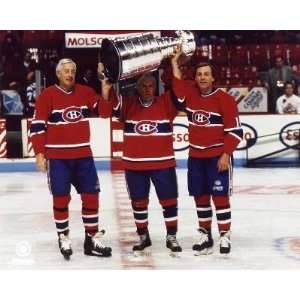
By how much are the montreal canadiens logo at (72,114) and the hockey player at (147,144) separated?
5.9 inches

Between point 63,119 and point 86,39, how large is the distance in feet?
1.32

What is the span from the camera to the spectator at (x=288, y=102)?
395 centimetres

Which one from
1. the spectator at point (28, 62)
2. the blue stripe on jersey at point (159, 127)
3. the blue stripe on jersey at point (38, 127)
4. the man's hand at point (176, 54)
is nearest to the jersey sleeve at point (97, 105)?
the blue stripe on jersey at point (159, 127)

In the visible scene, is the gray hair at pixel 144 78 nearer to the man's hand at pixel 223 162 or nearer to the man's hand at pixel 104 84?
the man's hand at pixel 104 84

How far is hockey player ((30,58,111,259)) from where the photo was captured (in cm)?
307

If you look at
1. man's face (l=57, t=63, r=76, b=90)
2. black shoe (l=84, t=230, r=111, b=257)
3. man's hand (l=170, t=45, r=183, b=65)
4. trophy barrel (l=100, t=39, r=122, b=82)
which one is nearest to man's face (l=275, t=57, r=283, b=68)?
man's hand (l=170, t=45, r=183, b=65)

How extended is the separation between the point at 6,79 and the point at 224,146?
1259 mm

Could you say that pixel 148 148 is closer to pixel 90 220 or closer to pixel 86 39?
pixel 90 220

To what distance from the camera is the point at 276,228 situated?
138 inches

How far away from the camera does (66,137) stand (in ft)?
10.2

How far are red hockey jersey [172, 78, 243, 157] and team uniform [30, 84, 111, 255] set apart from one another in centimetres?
37

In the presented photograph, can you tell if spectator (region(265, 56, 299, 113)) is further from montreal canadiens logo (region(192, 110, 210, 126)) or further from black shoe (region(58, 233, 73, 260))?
black shoe (region(58, 233, 73, 260))

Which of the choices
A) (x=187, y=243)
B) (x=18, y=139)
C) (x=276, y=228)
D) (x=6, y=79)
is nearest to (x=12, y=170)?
(x=18, y=139)
